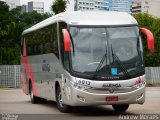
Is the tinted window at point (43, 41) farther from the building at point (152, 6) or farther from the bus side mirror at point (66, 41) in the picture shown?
the building at point (152, 6)

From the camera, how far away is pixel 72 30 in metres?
16.3

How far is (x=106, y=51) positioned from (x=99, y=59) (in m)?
0.35

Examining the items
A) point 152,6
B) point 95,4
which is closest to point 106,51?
point 95,4

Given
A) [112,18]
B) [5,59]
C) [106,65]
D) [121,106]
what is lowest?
[5,59]

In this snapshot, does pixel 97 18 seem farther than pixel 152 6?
No

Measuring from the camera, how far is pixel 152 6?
149 metres

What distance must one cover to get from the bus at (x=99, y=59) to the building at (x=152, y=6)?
412 ft

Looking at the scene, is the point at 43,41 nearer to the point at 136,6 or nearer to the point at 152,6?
the point at 152,6

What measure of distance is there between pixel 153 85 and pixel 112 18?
2830 centimetres

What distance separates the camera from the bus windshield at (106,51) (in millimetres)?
15727

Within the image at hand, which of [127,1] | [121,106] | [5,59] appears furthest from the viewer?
[127,1]

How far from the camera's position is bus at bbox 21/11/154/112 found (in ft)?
51.0

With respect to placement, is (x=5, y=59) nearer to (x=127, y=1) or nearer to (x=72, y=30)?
(x=72, y=30)

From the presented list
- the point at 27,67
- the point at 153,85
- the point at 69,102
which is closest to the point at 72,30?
the point at 69,102
